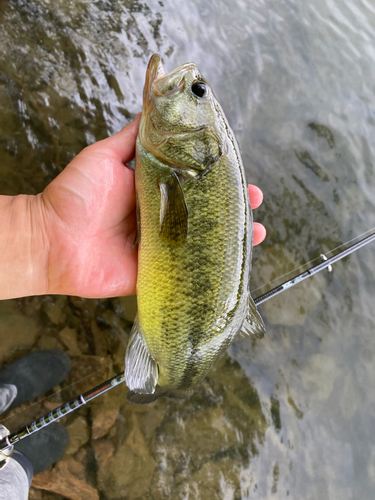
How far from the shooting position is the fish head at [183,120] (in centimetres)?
190

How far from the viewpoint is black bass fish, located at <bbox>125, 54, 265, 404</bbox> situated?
1.87 metres

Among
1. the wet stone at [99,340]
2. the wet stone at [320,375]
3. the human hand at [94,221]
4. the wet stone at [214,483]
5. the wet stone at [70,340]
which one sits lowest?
the wet stone at [214,483]

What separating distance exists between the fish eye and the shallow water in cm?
154

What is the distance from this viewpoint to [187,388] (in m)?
2.07

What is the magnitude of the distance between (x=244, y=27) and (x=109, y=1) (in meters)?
1.66

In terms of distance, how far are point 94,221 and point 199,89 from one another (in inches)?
40.4

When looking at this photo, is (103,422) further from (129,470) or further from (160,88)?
(160,88)

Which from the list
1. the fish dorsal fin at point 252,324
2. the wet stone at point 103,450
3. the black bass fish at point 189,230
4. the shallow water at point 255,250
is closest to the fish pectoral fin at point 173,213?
the black bass fish at point 189,230

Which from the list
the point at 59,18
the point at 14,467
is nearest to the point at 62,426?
the point at 14,467

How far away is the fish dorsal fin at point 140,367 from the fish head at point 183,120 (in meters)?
1.08

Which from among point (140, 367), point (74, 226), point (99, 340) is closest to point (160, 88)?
point (74, 226)

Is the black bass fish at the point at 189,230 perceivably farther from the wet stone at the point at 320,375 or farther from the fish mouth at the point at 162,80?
the wet stone at the point at 320,375

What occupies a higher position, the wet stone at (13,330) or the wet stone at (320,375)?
the wet stone at (320,375)

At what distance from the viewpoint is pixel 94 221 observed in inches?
84.9
